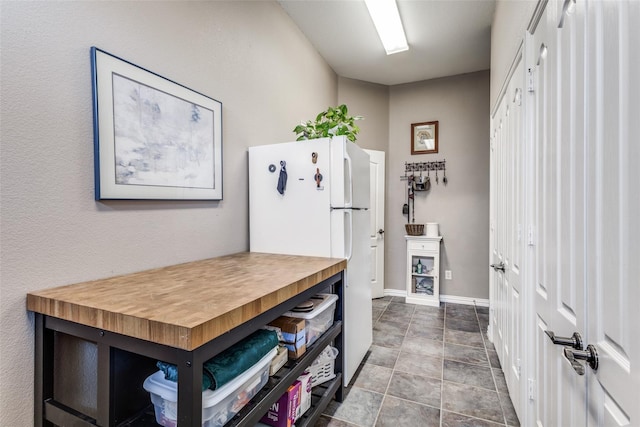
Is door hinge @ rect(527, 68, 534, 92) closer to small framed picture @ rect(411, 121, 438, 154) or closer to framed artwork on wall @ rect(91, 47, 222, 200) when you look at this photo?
framed artwork on wall @ rect(91, 47, 222, 200)

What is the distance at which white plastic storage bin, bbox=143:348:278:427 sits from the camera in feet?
3.19

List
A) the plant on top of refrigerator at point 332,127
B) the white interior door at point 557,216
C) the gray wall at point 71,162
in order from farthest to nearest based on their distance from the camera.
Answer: the plant on top of refrigerator at point 332,127, the gray wall at point 71,162, the white interior door at point 557,216

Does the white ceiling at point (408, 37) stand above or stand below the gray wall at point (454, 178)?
above

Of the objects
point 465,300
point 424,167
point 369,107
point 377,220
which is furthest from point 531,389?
point 369,107

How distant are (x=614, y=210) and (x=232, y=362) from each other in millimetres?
1167

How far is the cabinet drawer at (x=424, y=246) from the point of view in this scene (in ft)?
13.0

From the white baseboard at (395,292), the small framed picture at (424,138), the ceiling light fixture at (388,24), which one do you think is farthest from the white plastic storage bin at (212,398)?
the small framed picture at (424,138)

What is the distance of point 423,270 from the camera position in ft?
13.5

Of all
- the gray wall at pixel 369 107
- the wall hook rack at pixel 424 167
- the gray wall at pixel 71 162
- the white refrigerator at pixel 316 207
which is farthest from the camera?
the gray wall at pixel 369 107

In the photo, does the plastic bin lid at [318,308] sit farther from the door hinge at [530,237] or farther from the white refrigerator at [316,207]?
the door hinge at [530,237]

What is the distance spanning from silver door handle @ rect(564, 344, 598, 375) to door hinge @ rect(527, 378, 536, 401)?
29.7 inches

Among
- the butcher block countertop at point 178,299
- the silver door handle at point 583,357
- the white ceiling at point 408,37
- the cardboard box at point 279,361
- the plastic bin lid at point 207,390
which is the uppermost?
the white ceiling at point 408,37

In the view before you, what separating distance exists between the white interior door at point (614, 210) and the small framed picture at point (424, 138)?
11.4 feet

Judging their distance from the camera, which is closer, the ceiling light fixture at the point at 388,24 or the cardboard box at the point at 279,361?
the cardboard box at the point at 279,361
